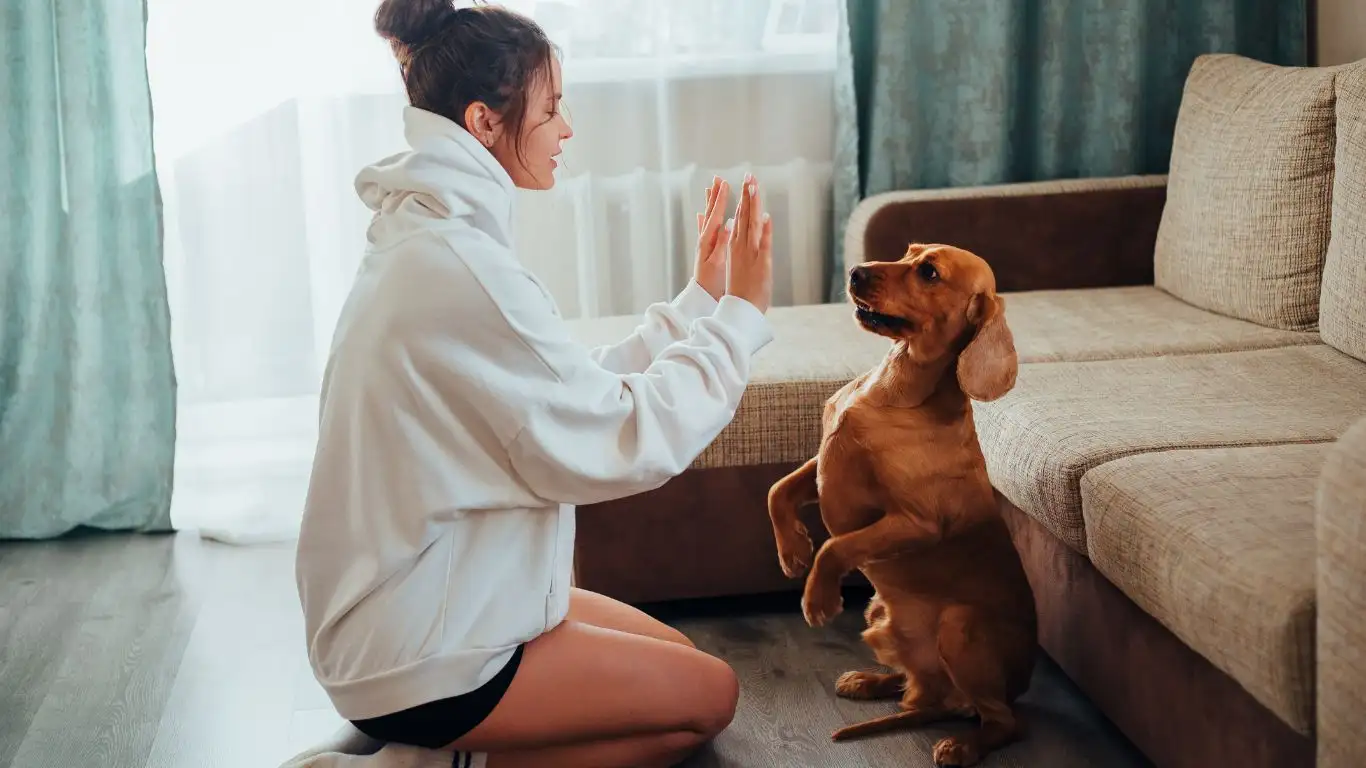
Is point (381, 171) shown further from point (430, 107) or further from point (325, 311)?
point (325, 311)

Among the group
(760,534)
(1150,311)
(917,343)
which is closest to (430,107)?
(917,343)

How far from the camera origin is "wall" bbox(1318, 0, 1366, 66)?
305 centimetres

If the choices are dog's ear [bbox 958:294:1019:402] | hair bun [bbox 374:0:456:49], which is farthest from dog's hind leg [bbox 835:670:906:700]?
hair bun [bbox 374:0:456:49]

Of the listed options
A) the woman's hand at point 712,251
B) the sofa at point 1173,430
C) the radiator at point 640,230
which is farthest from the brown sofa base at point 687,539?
the radiator at point 640,230

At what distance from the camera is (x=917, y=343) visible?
1.90 meters

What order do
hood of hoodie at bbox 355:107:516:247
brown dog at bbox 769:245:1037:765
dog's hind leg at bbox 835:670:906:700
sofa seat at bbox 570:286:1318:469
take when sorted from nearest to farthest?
hood of hoodie at bbox 355:107:516:247
brown dog at bbox 769:245:1037:765
dog's hind leg at bbox 835:670:906:700
sofa seat at bbox 570:286:1318:469

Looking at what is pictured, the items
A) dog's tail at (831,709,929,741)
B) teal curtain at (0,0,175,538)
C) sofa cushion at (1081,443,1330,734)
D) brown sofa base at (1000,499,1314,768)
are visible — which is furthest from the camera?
teal curtain at (0,0,175,538)

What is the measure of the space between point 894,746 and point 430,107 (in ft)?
3.42

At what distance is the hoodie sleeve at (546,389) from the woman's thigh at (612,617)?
0.36 metres

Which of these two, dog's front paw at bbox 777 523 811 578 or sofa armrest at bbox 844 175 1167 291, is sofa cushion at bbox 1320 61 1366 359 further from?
dog's front paw at bbox 777 523 811 578

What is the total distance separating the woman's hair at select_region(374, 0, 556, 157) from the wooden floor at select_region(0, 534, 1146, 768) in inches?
36.5

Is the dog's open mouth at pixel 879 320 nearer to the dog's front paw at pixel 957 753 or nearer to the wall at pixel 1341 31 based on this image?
the dog's front paw at pixel 957 753

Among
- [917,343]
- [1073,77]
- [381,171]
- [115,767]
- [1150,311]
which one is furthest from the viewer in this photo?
[1073,77]

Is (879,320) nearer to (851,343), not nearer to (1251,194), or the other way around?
(851,343)
